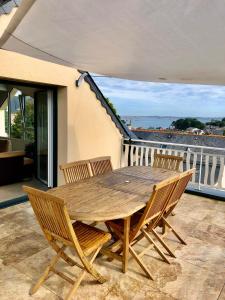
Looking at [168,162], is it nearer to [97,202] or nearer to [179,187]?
[179,187]

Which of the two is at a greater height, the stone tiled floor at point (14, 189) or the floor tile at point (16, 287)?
the stone tiled floor at point (14, 189)

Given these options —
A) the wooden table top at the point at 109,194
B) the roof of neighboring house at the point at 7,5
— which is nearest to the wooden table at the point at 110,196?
the wooden table top at the point at 109,194

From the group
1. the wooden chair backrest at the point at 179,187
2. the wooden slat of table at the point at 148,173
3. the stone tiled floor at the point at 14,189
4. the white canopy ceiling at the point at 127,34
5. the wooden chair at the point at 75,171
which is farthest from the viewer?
the stone tiled floor at the point at 14,189

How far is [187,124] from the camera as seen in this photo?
11.4 metres

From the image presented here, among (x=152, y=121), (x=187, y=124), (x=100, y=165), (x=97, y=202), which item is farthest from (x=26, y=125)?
(x=187, y=124)

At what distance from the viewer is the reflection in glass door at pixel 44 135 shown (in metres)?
5.25

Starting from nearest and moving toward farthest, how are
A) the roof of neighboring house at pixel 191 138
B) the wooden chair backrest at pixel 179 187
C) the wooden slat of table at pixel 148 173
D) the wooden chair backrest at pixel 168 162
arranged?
the wooden chair backrest at pixel 179 187 → the wooden slat of table at pixel 148 173 → the wooden chair backrest at pixel 168 162 → the roof of neighboring house at pixel 191 138

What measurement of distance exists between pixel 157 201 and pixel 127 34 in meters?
1.65

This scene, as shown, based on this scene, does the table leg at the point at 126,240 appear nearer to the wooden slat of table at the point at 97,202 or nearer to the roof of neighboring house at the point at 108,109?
the wooden slat of table at the point at 97,202

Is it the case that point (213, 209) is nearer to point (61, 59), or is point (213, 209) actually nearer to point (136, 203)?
point (136, 203)

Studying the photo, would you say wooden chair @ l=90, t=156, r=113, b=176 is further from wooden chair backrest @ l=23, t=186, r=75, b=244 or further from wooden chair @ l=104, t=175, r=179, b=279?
wooden chair backrest @ l=23, t=186, r=75, b=244

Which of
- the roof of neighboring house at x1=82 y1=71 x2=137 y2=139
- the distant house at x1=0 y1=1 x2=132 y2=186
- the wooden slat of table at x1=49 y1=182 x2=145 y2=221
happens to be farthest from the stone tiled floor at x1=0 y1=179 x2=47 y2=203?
the wooden slat of table at x1=49 y1=182 x2=145 y2=221

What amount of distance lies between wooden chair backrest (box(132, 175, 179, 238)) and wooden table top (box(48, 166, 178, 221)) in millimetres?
96

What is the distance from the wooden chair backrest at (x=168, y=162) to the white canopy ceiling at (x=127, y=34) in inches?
53.8
